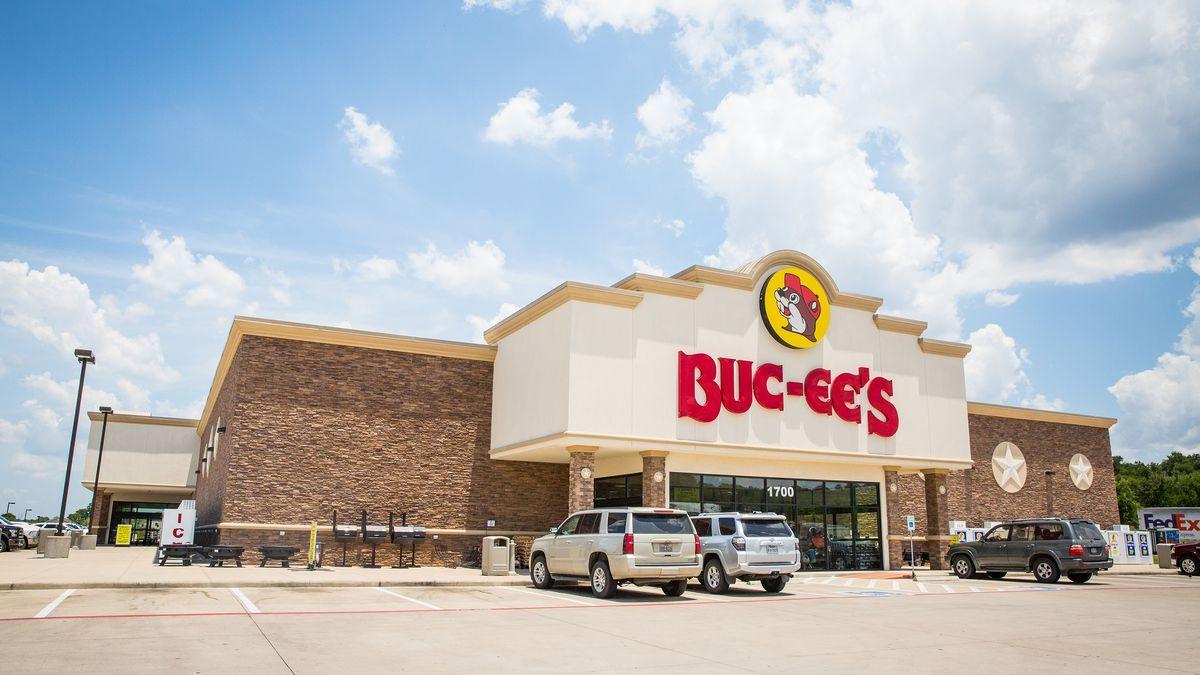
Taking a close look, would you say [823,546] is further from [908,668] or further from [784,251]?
[908,668]

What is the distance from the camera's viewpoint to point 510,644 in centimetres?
1087

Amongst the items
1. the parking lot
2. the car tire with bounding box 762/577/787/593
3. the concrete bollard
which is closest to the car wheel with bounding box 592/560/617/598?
the parking lot

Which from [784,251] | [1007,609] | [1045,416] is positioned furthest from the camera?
[1045,416]

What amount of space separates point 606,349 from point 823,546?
10.3 m

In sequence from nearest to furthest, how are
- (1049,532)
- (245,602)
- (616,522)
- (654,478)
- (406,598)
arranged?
(245,602)
(406,598)
(616,522)
(1049,532)
(654,478)

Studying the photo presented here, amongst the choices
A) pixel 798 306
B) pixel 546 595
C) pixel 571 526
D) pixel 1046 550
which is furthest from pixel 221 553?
pixel 1046 550

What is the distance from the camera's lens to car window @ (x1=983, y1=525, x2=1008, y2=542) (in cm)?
2533

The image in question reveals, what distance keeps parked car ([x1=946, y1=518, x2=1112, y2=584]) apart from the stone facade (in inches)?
335

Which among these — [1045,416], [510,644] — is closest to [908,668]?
[510,644]

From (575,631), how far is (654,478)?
500 inches

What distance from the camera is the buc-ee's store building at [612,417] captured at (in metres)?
24.6

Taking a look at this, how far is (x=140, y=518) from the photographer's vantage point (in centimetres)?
5403

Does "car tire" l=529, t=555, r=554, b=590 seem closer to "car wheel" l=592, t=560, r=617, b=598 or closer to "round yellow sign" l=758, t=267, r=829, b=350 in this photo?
"car wheel" l=592, t=560, r=617, b=598

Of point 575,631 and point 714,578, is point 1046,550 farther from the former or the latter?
point 575,631
